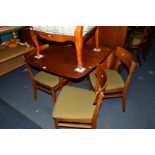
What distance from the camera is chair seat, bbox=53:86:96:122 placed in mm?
1618

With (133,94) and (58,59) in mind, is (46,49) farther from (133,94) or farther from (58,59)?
(133,94)

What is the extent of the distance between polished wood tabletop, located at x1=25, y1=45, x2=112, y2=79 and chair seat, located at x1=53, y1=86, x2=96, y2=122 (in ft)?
0.89

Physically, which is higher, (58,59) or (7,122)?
(58,59)

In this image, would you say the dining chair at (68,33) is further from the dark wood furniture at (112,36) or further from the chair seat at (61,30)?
the dark wood furniture at (112,36)

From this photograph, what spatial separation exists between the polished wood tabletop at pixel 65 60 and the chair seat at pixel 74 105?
271 millimetres

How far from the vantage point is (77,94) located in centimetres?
184

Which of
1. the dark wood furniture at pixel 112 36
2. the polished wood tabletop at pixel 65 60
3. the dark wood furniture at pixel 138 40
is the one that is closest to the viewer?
the polished wood tabletop at pixel 65 60

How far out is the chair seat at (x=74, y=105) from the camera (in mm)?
1618

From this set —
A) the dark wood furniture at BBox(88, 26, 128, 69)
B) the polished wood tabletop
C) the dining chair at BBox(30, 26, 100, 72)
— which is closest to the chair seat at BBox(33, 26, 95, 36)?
the dining chair at BBox(30, 26, 100, 72)

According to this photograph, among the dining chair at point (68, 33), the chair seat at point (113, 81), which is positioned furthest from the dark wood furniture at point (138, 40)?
the dining chair at point (68, 33)

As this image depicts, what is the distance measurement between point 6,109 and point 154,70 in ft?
8.51

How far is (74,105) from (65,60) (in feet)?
1.80
